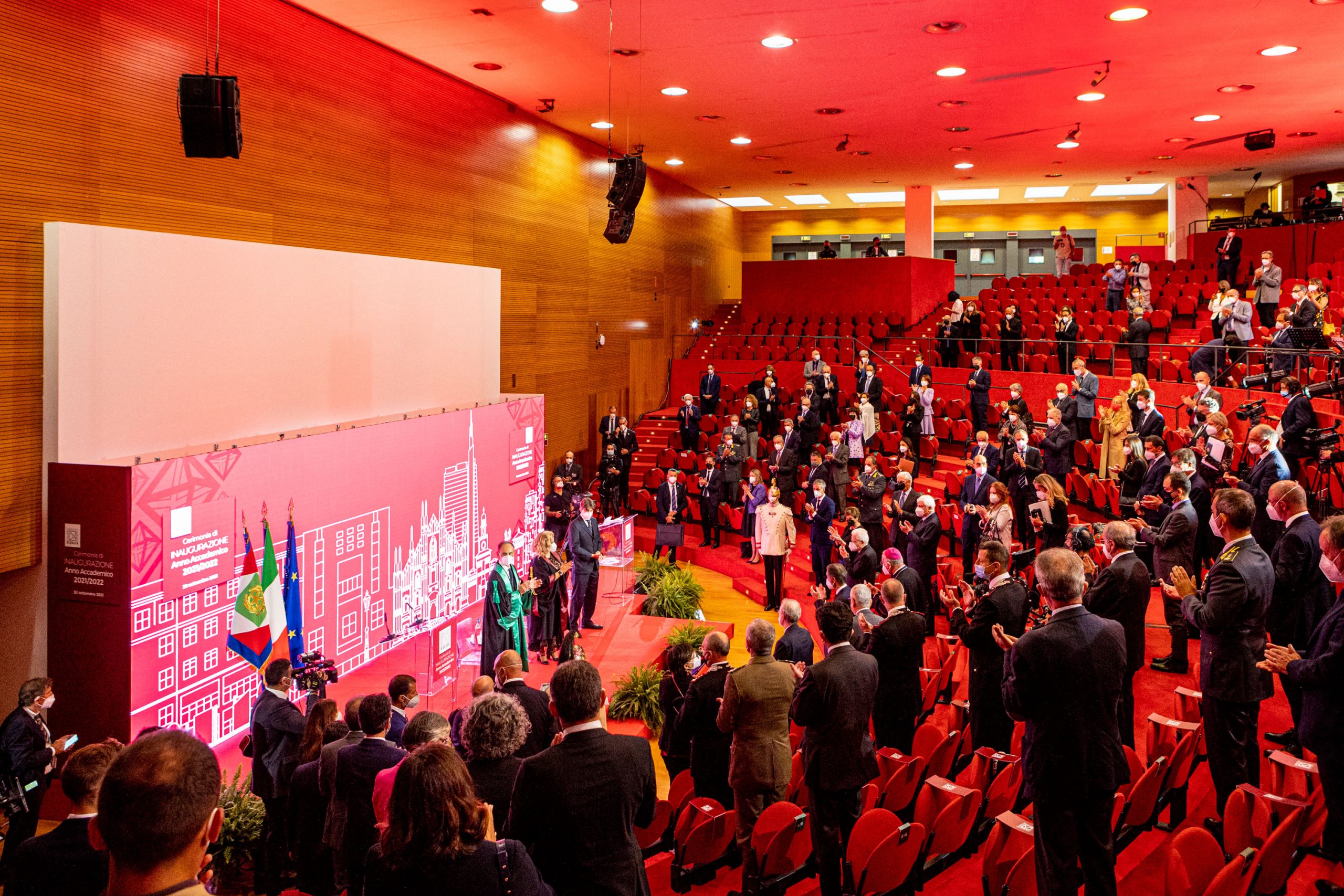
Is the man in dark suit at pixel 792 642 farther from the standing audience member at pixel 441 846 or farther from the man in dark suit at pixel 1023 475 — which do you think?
the man in dark suit at pixel 1023 475

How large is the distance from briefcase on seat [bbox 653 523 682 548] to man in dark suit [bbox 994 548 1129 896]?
29.5 feet

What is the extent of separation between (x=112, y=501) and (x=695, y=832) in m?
4.36

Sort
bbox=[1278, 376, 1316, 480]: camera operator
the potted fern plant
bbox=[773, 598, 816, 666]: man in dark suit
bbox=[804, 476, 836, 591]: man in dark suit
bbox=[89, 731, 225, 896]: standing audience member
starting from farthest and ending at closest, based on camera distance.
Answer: bbox=[804, 476, 836, 591]: man in dark suit
the potted fern plant
bbox=[1278, 376, 1316, 480]: camera operator
bbox=[773, 598, 816, 666]: man in dark suit
bbox=[89, 731, 225, 896]: standing audience member

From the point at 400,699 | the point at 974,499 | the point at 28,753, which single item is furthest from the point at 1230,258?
the point at 28,753

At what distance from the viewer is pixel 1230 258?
51.2 feet

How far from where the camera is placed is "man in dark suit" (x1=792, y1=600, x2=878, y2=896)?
12.9 ft

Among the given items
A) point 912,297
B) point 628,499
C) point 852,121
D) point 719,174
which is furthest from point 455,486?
point 912,297

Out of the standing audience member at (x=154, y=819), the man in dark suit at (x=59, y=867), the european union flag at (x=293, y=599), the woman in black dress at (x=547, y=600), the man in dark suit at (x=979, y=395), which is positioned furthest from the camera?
the man in dark suit at (x=979, y=395)

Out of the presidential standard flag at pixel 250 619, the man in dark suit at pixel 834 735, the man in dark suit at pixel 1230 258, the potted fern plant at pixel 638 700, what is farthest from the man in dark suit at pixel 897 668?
the man in dark suit at pixel 1230 258

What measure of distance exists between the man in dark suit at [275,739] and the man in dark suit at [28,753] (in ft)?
3.32

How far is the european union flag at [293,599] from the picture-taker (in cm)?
737

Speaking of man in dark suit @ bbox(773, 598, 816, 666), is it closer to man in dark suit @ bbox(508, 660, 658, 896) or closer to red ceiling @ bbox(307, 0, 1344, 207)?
man in dark suit @ bbox(508, 660, 658, 896)

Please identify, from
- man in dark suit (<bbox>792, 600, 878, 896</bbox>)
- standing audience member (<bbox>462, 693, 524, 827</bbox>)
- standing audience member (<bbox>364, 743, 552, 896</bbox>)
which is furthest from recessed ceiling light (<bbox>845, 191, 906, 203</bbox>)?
standing audience member (<bbox>364, 743, 552, 896</bbox>)

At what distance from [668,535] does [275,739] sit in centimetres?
780
